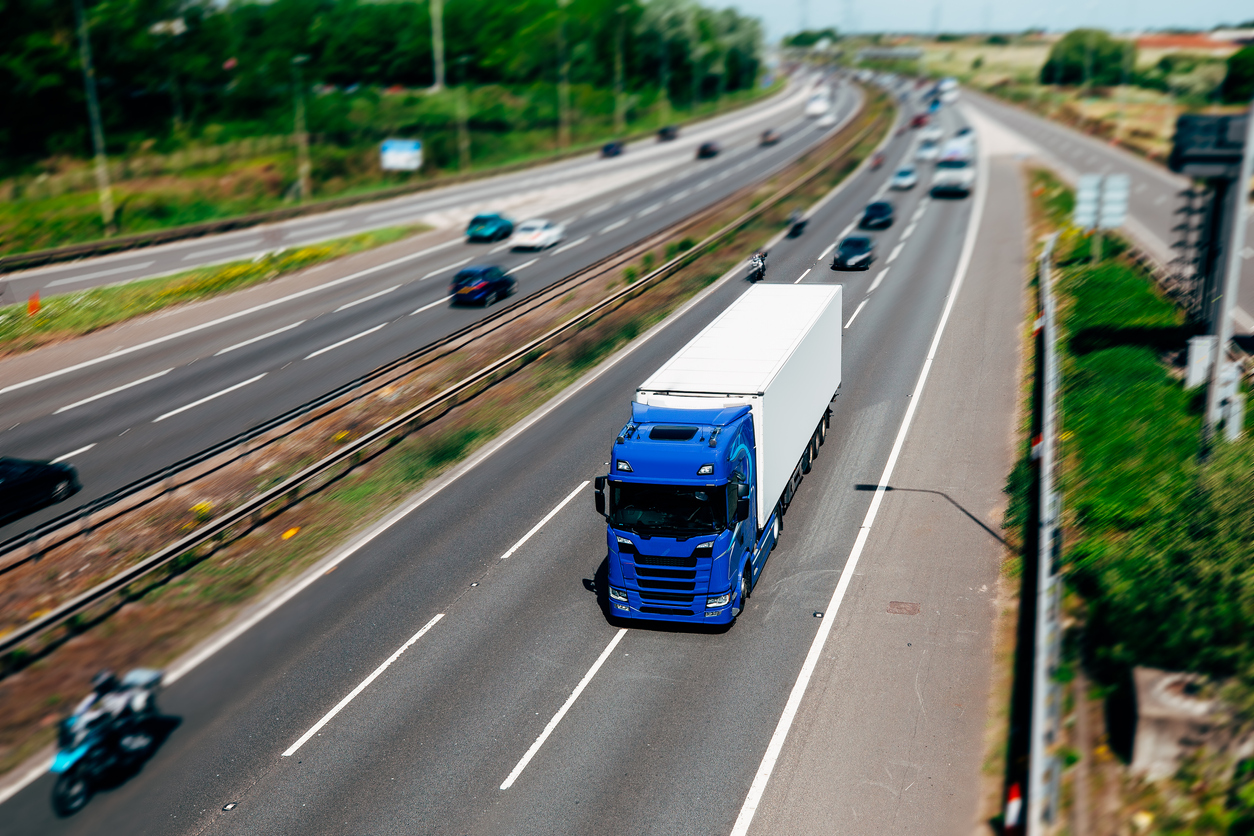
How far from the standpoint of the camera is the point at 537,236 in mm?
54406

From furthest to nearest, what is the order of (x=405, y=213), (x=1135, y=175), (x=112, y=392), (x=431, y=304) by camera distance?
1. (x=1135, y=175)
2. (x=405, y=213)
3. (x=431, y=304)
4. (x=112, y=392)

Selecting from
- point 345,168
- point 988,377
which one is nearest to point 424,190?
point 345,168

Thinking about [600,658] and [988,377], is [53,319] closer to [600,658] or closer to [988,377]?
[600,658]

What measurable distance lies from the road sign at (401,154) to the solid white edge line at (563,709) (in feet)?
219

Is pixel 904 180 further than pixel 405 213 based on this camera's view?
Yes

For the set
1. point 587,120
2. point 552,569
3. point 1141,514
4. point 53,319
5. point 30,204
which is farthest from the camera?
point 587,120

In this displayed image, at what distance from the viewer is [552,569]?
20797 millimetres

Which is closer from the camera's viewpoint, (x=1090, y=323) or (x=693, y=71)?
(x=1090, y=323)

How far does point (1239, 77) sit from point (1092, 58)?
2100 inches

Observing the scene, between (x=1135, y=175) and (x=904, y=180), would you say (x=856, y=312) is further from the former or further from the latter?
(x=1135, y=175)

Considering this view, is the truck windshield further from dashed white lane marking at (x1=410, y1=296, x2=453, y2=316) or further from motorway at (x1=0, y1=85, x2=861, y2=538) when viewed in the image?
dashed white lane marking at (x1=410, y1=296, x2=453, y2=316)

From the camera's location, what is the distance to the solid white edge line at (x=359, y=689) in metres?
15.5

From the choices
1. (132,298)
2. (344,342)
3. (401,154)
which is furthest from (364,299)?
(401,154)

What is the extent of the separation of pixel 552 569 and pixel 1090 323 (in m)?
21.9
